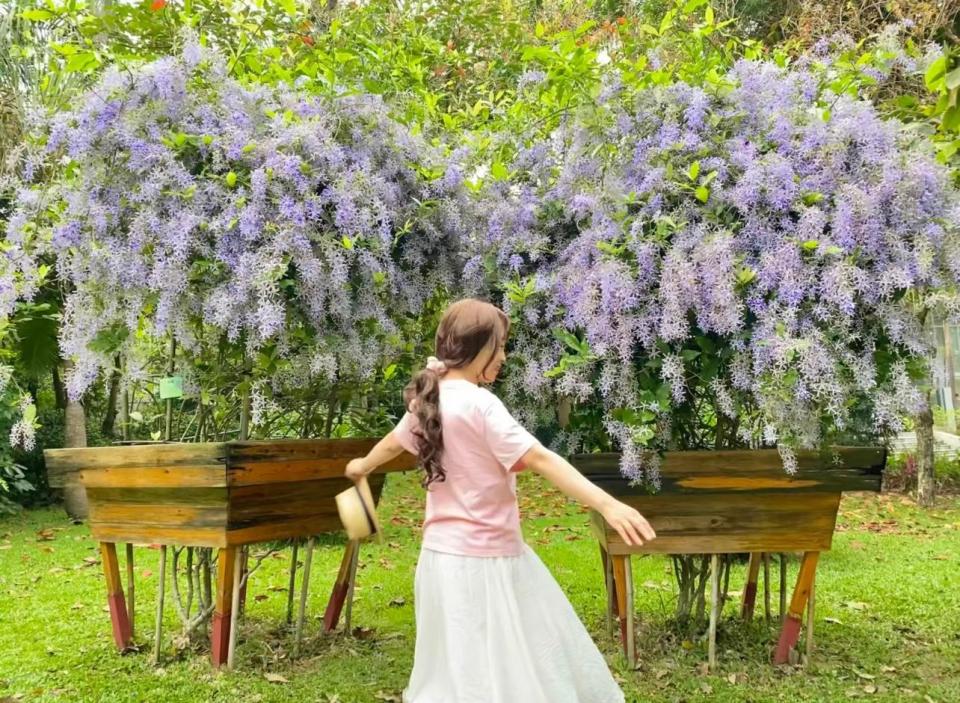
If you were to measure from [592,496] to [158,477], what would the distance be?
2.03 m

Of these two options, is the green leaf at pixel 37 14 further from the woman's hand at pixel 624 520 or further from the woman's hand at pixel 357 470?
the woman's hand at pixel 624 520

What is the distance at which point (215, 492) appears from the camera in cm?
339

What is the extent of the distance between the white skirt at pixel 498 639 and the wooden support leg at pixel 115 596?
1.79m

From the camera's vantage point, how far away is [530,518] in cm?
857

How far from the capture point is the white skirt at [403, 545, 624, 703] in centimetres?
252

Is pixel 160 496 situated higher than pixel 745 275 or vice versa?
pixel 745 275

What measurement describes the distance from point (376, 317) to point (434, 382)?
1.13 meters

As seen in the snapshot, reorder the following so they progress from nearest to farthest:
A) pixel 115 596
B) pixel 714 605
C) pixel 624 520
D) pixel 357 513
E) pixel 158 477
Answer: pixel 624 520
pixel 357 513
pixel 714 605
pixel 158 477
pixel 115 596

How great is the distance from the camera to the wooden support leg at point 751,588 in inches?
160

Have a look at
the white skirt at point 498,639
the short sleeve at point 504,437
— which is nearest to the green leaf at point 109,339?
the white skirt at point 498,639

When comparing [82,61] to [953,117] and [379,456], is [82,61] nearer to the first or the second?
[379,456]

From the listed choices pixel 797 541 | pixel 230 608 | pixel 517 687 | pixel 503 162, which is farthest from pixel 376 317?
pixel 797 541

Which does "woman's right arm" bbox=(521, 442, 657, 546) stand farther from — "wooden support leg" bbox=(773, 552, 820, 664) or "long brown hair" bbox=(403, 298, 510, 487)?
"wooden support leg" bbox=(773, 552, 820, 664)

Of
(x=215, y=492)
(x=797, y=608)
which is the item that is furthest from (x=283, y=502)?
(x=797, y=608)
